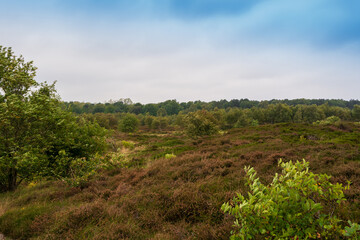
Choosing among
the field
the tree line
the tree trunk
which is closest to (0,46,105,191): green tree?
the tree trunk

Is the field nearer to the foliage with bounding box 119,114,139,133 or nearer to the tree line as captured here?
the foliage with bounding box 119,114,139,133

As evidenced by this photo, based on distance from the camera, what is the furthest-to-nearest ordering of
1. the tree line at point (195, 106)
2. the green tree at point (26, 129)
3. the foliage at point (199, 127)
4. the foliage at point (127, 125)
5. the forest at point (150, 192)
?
1. the tree line at point (195, 106)
2. the foliage at point (127, 125)
3. the foliage at point (199, 127)
4. the green tree at point (26, 129)
5. the forest at point (150, 192)

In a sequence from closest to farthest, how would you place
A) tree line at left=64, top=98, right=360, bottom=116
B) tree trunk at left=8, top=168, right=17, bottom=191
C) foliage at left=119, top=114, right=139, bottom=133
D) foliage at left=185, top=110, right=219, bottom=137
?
tree trunk at left=8, top=168, right=17, bottom=191, foliage at left=185, top=110, right=219, bottom=137, foliage at left=119, top=114, right=139, bottom=133, tree line at left=64, top=98, right=360, bottom=116

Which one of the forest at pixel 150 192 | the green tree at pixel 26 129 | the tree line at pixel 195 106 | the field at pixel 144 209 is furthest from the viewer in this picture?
the tree line at pixel 195 106

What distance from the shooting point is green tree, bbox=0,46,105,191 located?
753 cm

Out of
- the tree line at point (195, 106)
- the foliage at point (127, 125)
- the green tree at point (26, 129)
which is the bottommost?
the foliage at point (127, 125)

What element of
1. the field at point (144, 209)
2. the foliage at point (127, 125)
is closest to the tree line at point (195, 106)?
the foliage at point (127, 125)

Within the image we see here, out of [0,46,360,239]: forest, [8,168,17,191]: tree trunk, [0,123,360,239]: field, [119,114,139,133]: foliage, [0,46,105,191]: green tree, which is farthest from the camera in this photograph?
[119,114,139,133]: foliage

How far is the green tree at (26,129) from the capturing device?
24.7 feet

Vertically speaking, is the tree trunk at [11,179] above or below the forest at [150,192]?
below

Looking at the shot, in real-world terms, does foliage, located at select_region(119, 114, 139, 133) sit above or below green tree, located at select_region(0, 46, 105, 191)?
below

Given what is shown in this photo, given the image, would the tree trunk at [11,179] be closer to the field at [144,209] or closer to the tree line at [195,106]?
the field at [144,209]

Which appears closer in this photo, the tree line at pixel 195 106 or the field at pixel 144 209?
the field at pixel 144 209

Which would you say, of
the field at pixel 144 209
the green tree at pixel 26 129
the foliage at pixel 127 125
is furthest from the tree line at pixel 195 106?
the field at pixel 144 209
